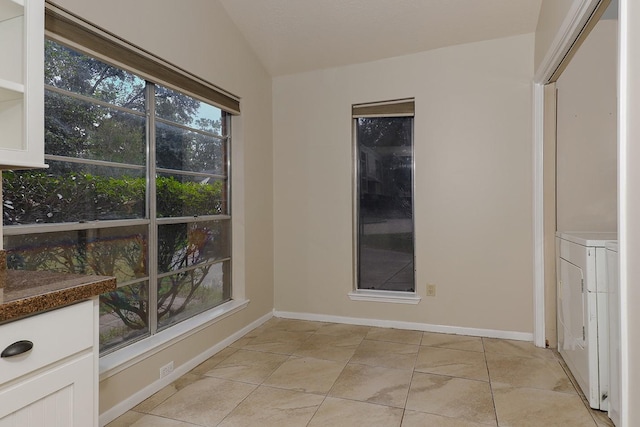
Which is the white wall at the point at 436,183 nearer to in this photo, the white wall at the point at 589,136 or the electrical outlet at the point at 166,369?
the white wall at the point at 589,136

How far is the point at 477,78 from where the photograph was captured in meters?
3.15

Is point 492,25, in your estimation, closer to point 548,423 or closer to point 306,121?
point 306,121

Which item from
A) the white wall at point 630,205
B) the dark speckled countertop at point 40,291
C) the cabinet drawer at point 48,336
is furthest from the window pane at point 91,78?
the white wall at point 630,205

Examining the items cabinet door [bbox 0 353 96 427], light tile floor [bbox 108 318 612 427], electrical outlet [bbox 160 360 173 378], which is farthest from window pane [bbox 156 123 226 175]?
cabinet door [bbox 0 353 96 427]

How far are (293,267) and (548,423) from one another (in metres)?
2.36

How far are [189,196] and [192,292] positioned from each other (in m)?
0.71

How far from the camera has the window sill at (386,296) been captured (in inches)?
133

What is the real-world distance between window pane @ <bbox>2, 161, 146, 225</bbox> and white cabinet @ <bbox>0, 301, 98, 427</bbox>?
0.82 m

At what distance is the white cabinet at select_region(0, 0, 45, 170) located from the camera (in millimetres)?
1336

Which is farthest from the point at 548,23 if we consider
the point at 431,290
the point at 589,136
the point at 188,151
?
the point at 188,151

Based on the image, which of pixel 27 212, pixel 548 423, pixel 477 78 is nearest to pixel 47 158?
pixel 27 212

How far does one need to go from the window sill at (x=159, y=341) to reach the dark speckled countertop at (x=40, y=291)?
0.82 m

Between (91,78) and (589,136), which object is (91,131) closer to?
(91,78)

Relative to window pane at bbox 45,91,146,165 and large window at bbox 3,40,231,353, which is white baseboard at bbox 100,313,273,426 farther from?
window pane at bbox 45,91,146,165
